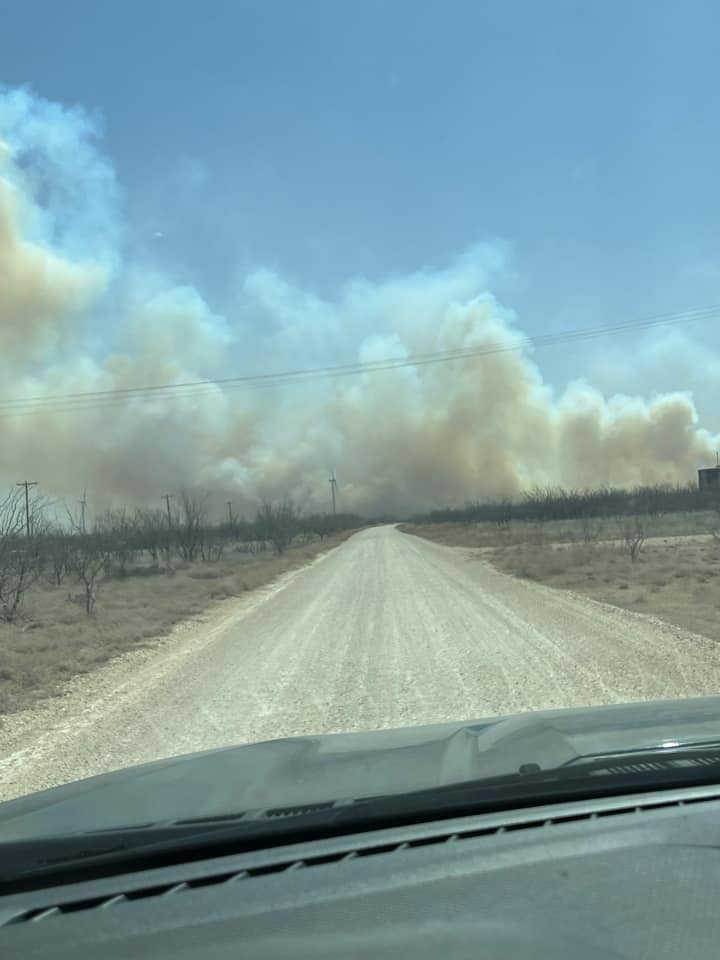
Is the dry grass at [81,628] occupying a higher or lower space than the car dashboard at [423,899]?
lower

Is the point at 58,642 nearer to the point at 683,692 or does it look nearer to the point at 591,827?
the point at 683,692

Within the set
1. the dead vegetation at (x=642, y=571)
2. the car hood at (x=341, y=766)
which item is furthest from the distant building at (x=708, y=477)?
the car hood at (x=341, y=766)

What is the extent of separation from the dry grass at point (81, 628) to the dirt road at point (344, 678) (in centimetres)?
54

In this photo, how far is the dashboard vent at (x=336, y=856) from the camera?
2.33m

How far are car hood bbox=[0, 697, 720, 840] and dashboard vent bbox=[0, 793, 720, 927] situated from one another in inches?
14.7

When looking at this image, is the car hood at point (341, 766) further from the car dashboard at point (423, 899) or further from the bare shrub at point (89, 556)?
the bare shrub at point (89, 556)

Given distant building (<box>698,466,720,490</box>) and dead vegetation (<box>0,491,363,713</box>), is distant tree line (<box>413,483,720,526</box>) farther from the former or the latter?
dead vegetation (<box>0,491,363,713</box>)

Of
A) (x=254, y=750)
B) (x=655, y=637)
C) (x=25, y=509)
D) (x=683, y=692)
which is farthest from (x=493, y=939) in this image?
(x=25, y=509)

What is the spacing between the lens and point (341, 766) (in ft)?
11.8

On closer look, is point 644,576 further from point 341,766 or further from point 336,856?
point 336,856

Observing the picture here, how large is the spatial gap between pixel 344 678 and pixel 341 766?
638cm

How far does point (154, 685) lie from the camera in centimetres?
1034

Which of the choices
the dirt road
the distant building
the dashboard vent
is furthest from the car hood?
the distant building

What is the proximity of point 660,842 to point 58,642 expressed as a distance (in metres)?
13.5
